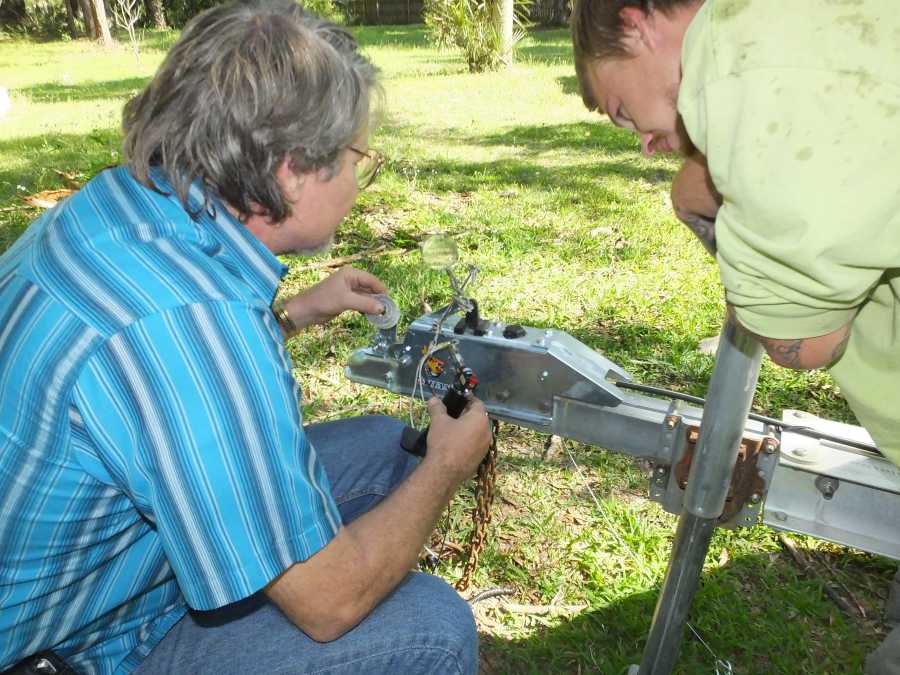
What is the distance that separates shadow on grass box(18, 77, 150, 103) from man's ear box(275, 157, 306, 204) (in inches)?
410

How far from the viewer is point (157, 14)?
947 inches

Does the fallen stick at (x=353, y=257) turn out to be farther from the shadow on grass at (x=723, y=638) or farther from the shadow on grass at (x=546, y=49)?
the shadow on grass at (x=546, y=49)

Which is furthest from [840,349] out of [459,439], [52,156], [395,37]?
[395,37]

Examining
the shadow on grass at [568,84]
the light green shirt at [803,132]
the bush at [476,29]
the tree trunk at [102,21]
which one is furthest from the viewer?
the tree trunk at [102,21]

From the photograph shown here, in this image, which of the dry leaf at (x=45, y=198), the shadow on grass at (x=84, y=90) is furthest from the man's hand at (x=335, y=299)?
the shadow on grass at (x=84, y=90)

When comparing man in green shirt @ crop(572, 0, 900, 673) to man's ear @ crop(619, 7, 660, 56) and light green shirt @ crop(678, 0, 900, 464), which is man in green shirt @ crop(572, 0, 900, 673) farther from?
man's ear @ crop(619, 7, 660, 56)

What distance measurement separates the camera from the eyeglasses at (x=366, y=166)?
5.68 feet

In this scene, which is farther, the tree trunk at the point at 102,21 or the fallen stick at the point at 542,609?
the tree trunk at the point at 102,21

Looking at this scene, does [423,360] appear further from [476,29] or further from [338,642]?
[476,29]

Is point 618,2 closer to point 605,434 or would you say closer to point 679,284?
point 605,434

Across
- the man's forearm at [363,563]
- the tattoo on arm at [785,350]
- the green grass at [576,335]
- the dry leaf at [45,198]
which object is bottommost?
the green grass at [576,335]

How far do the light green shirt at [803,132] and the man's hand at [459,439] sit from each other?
87 cm

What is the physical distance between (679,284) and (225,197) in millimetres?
3294

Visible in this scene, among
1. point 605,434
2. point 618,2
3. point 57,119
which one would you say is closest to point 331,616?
point 605,434
